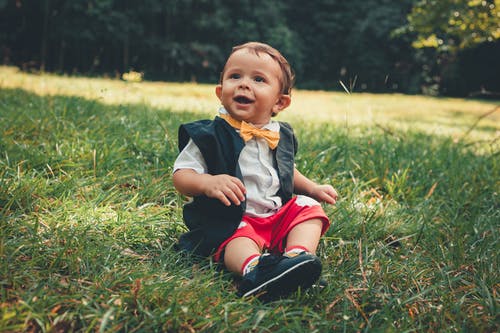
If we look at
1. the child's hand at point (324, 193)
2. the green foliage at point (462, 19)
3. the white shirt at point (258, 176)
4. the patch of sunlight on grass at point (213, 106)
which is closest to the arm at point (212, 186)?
the white shirt at point (258, 176)

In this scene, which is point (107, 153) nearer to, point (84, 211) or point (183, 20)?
point (84, 211)

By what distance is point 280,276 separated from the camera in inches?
61.0

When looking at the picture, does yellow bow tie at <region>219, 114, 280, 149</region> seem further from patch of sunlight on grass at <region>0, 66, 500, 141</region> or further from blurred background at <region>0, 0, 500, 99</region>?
blurred background at <region>0, 0, 500, 99</region>

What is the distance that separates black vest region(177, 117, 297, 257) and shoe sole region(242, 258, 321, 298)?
0.32 metres

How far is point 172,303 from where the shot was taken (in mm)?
1404

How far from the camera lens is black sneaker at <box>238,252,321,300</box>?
154cm

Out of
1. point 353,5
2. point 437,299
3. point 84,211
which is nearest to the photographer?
point 437,299

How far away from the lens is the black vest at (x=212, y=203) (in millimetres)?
1866

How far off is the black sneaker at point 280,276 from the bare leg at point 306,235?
21 cm

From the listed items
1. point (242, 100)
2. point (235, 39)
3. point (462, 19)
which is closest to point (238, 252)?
point (242, 100)

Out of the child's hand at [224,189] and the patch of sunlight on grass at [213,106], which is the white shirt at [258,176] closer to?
the child's hand at [224,189]

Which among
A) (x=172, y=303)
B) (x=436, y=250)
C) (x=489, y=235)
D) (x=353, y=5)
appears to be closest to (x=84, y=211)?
(x=172, y=303)

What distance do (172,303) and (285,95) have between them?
107 cm

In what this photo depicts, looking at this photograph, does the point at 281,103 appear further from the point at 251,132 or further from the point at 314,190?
the point at 314,190
